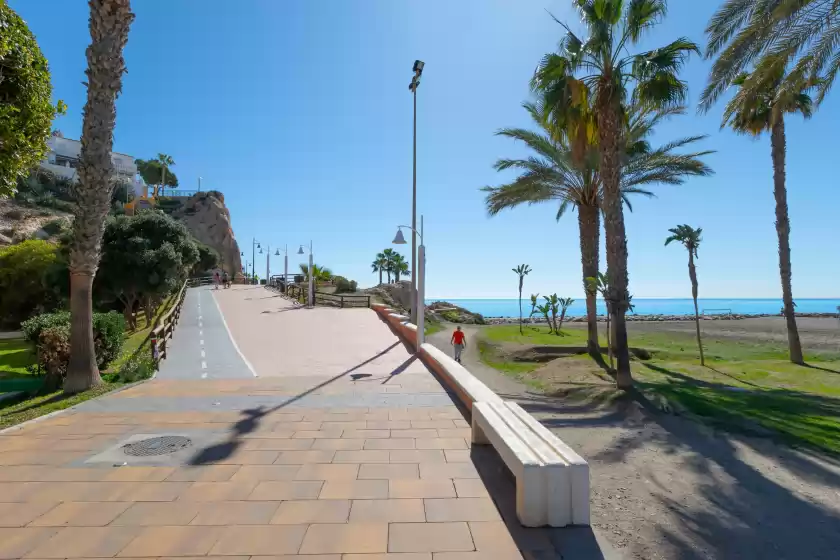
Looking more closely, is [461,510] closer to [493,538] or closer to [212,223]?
[493,538]

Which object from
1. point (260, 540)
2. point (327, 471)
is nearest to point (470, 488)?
point (327, 471)

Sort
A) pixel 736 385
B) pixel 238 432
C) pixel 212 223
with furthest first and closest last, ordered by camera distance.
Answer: pixel 212 223
pixel 736 385
pixel 238 432

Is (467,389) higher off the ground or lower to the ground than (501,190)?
lower

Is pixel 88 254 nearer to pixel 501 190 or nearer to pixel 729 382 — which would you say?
pixel 501 190

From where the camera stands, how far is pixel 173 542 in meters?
3.21

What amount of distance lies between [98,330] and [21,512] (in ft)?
26.9

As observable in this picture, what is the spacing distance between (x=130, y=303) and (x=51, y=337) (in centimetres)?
1439

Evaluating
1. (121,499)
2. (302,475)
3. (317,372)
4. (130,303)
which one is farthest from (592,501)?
(130,303)

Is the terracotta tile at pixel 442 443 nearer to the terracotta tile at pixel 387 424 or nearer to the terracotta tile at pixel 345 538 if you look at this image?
the terracotta tile at pixel 387 424

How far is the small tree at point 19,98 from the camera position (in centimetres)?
692

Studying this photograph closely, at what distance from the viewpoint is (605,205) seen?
1268cm

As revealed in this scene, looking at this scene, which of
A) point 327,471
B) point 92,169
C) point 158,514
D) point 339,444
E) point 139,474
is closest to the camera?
point 158,514

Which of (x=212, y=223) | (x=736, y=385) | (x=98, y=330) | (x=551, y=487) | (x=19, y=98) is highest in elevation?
(x=212, y=223)

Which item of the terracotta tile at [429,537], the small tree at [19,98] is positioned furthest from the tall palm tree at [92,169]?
the terracotta tile at [429,537]
